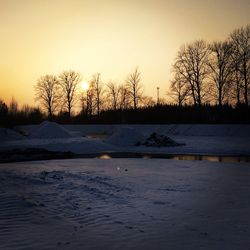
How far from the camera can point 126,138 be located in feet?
125

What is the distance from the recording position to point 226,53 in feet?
210

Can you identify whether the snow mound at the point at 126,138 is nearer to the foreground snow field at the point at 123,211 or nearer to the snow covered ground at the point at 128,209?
the snow covered ground at the point at 128,209

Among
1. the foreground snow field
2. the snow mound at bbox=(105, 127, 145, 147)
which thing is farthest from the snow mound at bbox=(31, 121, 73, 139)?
the foreground snow field

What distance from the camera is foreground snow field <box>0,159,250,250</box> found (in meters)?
7.27

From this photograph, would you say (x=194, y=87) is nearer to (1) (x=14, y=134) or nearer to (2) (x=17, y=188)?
(1) (x=14, y=134)

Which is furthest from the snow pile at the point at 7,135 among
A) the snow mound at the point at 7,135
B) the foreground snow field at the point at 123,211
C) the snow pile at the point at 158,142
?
the foreground snow field at the point at 123,211

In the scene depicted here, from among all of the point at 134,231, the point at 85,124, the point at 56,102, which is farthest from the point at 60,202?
the point at 56,102

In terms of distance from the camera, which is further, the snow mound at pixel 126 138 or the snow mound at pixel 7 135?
the snow mound at pixel 7 135

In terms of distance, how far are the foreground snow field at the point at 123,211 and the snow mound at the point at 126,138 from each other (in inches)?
850

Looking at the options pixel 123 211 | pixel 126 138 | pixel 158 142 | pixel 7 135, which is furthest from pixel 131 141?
pixel 123 211

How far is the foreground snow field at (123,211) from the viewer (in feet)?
23.8

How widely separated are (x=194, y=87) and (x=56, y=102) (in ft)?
140

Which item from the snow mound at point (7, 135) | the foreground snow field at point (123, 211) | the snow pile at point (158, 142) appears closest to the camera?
the foreground snow field at point (123, 211)

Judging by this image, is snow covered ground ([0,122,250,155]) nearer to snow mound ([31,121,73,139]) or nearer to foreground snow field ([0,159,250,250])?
snow mound ([31,121,73,139])
